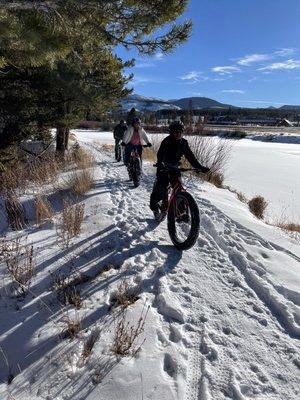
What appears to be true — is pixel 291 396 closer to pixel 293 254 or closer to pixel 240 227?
pixel 293 254

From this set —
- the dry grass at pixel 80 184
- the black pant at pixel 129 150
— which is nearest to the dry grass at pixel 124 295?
the dry grass at pixel 80 184

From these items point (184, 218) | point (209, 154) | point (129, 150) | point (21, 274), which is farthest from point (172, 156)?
point (209, 154)

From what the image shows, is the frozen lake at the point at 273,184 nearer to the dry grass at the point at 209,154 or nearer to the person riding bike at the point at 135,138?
the dry grass at the point at 209,154

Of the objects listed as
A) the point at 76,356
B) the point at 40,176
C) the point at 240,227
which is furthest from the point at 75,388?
the point at 40,176

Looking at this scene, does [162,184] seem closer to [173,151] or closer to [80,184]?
[173,151]

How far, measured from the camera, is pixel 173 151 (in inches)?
252

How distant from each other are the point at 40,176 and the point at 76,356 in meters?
7.10

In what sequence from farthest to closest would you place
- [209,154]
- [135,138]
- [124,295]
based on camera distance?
1. [209,154]
2. [135,138]
3. [124,295]

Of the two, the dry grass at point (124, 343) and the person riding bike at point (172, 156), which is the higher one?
the person riding bike at point (172, 156)

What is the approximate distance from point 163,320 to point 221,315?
57 cm

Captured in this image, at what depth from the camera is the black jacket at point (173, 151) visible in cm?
627

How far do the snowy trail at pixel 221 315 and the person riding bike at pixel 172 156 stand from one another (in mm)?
777

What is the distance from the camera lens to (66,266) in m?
5.00

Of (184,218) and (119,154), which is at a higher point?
(184,218)
